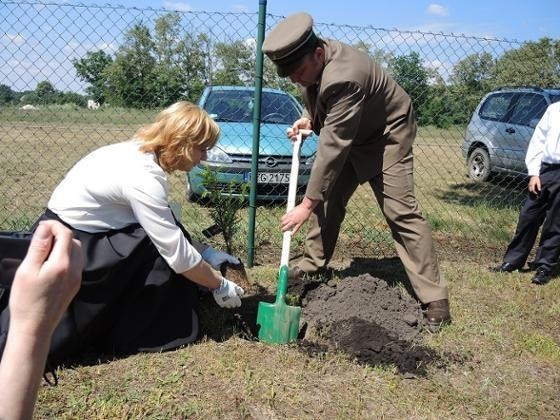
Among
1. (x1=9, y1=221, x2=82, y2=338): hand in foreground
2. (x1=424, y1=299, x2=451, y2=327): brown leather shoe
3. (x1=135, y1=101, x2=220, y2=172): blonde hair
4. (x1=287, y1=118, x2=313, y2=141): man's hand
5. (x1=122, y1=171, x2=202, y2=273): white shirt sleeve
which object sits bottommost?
(x1=424, y1=299, x2=451, y2=327): brown leather shoe

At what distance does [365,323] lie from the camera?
3.00 meters

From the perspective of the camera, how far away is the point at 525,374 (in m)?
2.77

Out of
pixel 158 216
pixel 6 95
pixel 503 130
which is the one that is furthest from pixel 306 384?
pixel 503 130

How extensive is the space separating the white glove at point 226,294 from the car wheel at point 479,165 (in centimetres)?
656

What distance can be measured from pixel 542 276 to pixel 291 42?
276 centimetres

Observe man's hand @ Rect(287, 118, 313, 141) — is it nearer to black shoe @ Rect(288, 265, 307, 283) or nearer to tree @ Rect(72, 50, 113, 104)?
black shoe @ Rect(288, 265, 307, 283)

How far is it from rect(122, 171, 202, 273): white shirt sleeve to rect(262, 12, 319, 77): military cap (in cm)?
91

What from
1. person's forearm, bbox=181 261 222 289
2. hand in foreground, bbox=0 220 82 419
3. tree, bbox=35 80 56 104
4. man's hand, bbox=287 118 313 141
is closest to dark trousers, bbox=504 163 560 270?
man's hand, bbox=287 118 313 141

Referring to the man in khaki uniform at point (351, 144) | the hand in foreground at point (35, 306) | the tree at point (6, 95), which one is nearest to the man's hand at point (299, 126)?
the man in khaki uniform at point (351, 144)

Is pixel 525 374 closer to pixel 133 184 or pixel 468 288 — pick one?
pixel 468 288

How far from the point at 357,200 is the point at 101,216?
4802mm

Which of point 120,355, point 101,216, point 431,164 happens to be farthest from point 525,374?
point 431,164

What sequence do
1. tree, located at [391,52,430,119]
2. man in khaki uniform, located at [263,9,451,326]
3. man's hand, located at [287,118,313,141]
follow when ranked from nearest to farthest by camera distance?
man in khaki uniform, located at [263,9,451,326], man's hand, located at [287,118,313,141], tree, located at [391,52,430,119]

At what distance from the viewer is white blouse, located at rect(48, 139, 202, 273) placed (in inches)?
95.5
